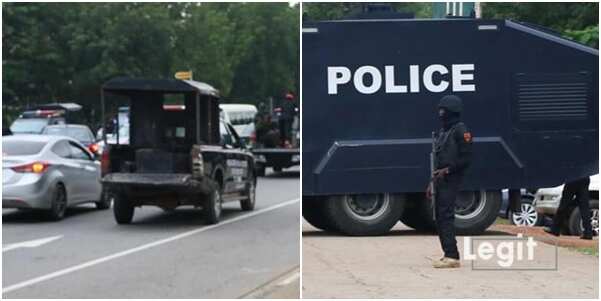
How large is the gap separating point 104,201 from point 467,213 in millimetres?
6565

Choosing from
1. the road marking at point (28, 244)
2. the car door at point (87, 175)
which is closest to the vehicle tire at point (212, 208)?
the car door at point (87, 175)

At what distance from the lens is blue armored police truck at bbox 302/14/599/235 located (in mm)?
7824

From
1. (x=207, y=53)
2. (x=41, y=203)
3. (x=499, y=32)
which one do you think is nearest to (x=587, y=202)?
(x=499, y=32)

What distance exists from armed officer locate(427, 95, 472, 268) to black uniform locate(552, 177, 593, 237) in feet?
2.24

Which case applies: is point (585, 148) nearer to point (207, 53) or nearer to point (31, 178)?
point (207, 53)

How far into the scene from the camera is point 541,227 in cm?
816

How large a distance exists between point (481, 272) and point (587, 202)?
83 cm

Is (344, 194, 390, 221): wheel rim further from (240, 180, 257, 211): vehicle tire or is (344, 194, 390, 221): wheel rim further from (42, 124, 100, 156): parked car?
(240, 180, 257, 211): vehicle tire

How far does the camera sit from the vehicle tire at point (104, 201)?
44.2 ft

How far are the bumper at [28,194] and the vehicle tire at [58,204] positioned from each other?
10cm

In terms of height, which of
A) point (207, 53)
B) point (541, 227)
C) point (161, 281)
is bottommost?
point (161, 281)

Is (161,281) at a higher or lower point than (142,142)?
lower

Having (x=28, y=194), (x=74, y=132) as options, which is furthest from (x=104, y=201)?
(x=74, y=132)

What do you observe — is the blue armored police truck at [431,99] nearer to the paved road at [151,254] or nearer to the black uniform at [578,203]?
the black uniform at [578,203]
